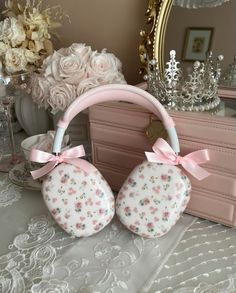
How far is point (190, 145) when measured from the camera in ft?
1.67

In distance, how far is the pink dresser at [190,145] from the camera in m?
→ 0.48

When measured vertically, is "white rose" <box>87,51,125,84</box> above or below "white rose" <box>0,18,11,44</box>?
below

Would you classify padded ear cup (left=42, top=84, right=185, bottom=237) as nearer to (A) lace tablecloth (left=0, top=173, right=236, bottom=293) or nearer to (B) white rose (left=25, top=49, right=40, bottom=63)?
(A) lace tablecloth (left=0, top=173, right=236, bottom=293)

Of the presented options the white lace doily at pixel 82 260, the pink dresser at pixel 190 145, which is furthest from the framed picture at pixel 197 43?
the white lace doily at pixel 82 260

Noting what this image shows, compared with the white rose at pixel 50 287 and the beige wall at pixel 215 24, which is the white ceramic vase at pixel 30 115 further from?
the white rose at pixel 50 287

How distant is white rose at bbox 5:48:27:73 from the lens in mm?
748

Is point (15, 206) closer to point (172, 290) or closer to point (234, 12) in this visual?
point (172, 290)

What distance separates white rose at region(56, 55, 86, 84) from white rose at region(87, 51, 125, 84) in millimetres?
18

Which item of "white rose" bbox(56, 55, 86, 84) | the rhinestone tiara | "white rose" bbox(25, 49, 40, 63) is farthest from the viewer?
"white rose" bbox(25, 49, 40, 63)

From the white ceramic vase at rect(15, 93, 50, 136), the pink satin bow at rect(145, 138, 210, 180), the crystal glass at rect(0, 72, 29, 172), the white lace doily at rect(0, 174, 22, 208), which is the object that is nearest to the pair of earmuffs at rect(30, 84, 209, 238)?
the pink satin bow at rect(145, 138, 210, 180)

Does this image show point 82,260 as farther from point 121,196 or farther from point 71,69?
point 71,69

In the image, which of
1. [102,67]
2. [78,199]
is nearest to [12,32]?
[102,67]

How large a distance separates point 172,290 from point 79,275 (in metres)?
0.13

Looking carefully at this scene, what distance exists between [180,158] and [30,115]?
1.72 ft
